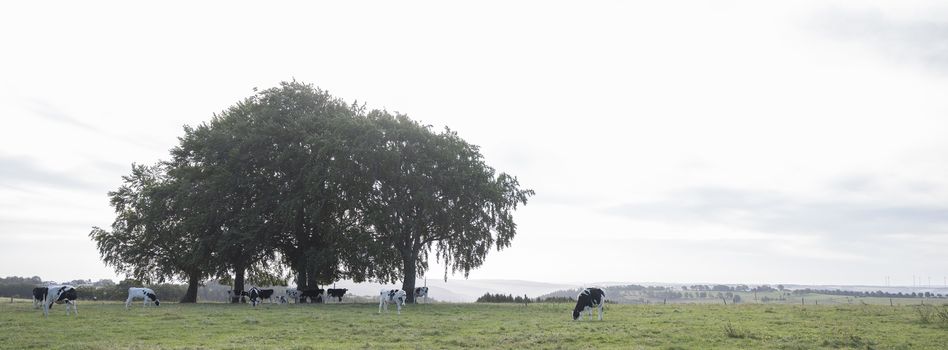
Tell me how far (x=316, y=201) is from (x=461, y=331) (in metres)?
21.0

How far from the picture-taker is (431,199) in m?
38.9

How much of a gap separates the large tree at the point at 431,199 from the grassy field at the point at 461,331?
1221 cm

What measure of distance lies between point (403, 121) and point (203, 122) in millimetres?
15592

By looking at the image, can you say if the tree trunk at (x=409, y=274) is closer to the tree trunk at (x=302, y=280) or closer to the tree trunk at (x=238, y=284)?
the tree trunk at (x=302, y=280)

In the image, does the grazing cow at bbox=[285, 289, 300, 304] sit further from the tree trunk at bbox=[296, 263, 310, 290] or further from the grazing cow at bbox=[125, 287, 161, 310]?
the grazing cow at bbox=[125, 287, 161, 310]

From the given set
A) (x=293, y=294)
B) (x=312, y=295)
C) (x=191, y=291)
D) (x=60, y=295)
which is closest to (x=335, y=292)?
(x=312, y=295)

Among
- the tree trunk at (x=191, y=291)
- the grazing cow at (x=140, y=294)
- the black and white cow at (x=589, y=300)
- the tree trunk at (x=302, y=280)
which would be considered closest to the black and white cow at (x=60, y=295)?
the grazing cow at (x=140, y=294)

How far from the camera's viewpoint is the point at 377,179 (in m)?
40.7

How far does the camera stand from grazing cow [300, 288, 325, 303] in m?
44.4

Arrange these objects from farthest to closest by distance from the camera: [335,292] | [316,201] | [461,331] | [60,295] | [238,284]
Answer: [335,292] → [238,284] → [316,201] → [60,295] → [461,331]

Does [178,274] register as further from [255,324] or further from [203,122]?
[255,324]

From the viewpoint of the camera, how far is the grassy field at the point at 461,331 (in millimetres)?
18031

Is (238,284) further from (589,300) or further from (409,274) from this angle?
(589,300)

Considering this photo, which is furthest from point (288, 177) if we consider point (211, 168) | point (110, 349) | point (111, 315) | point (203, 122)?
point (110, 349)
